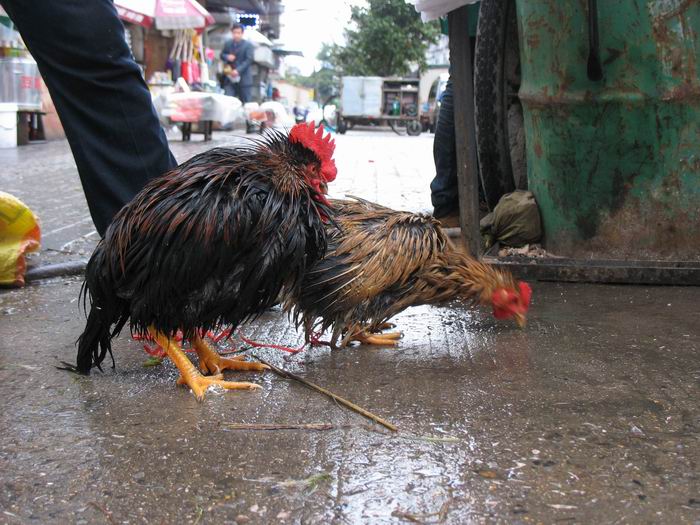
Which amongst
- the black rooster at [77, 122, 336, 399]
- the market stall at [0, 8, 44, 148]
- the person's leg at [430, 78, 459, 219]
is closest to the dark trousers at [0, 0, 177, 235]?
the black rooster at [77, 122, 336, 399]

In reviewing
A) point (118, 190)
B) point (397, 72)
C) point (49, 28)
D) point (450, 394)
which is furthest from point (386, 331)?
point (397, 72)

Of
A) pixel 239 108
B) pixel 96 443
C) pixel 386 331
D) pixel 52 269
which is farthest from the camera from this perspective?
pixel 239 108

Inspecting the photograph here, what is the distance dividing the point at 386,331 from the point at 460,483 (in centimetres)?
148

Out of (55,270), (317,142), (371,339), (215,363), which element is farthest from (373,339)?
(55,270)

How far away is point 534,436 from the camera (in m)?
2.19

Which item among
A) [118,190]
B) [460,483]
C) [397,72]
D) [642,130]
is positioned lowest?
[460,483]

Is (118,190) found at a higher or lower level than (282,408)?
higher

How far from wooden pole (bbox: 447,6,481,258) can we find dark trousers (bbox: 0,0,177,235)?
1418 mm

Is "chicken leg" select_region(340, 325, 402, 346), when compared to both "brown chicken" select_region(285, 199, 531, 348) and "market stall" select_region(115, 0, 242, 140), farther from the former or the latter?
"market stall" select_region(115, 0, 242, 140)

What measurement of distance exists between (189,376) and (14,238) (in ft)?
6.05

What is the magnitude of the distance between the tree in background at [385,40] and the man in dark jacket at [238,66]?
13.6 m

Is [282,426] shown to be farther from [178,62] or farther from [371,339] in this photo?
[178,62]

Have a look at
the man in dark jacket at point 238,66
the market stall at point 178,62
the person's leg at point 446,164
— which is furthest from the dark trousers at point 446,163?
the man in dark jacket at point 238,66

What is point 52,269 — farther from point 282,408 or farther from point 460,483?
point 460,483
